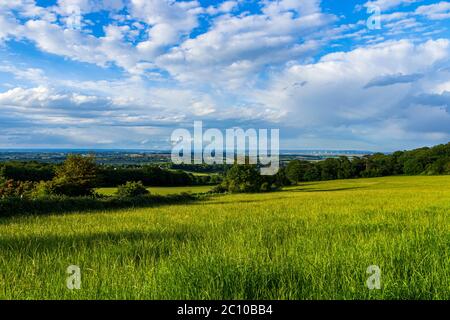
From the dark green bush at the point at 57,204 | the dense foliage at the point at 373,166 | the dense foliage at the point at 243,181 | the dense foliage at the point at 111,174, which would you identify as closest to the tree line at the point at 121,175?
the dense foliage at the point at 111,174

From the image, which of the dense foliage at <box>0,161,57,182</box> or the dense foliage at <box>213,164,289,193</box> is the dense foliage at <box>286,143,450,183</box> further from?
the dense foliage at <box>0,161,57,182</box>

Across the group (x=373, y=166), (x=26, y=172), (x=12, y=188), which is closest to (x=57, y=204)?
(x=12, y=188)

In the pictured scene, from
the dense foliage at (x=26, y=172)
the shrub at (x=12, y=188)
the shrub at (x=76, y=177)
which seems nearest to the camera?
the shrub at (x=76, y=177)

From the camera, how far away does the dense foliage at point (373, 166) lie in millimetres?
95188

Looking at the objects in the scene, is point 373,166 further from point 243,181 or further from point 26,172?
point 26,172

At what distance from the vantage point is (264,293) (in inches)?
152

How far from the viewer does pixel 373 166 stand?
9856 cm

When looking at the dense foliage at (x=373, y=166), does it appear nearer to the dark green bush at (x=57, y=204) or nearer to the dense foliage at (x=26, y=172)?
the dense foliage at (x=26, y=172)

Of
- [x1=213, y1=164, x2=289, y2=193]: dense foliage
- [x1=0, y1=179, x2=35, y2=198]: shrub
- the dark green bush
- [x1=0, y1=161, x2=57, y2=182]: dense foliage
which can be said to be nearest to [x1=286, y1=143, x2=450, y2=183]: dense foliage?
[x1=213, y1=164, x2=289, y2=193]: dense foliage

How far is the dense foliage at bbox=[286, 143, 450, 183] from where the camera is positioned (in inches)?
3748

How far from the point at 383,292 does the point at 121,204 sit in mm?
25318
